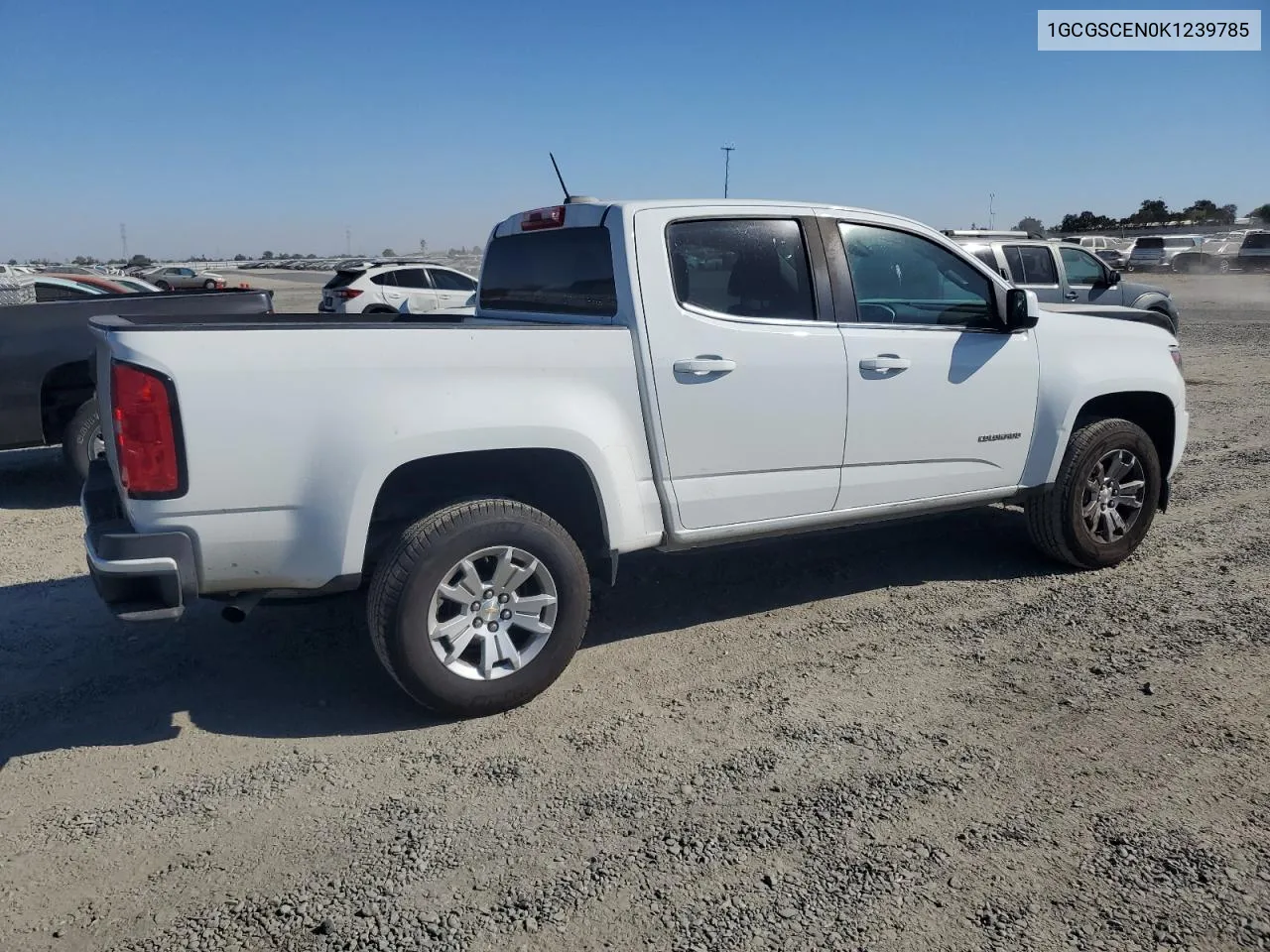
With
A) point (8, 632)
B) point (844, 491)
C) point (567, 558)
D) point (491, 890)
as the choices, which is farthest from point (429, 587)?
point (8, 632)

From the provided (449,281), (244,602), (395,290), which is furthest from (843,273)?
(449,281)

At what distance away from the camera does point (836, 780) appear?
3.42 m

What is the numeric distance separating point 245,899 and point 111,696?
66.6 inches

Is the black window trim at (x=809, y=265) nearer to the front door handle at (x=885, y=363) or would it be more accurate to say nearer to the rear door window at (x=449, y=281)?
the front door handle at (x=885, y=363)

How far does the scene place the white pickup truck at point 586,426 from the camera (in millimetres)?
3400

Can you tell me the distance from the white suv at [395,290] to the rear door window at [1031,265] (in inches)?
390

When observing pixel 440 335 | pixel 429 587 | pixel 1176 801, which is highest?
pixel 440 335

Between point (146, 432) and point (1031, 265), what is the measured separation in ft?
42.1

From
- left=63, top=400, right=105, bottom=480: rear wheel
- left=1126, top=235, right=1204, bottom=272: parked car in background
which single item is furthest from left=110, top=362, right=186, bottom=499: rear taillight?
left=1126, top=235, right=1204, bottom=272: parked car in background

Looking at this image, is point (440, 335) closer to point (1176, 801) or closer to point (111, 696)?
point (111, 696)

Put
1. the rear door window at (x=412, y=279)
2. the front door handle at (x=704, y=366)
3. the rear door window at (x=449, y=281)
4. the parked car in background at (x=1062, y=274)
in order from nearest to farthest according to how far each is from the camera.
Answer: the front door handle at (x=704, y=366)
the parked car in background at (x=1062, y=274)
the rear door window at (x=412, y=279)
the rear door window at (x=449, y=281)

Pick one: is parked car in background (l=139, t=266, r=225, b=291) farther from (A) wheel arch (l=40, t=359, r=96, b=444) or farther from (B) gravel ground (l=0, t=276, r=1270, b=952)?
(B) gravel ground (l=0, t=276, r=1270, b=952)

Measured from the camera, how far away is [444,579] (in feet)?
12.1

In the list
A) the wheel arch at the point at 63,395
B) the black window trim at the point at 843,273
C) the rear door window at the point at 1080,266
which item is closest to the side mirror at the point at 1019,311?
the black window trim at the point at 843,273
